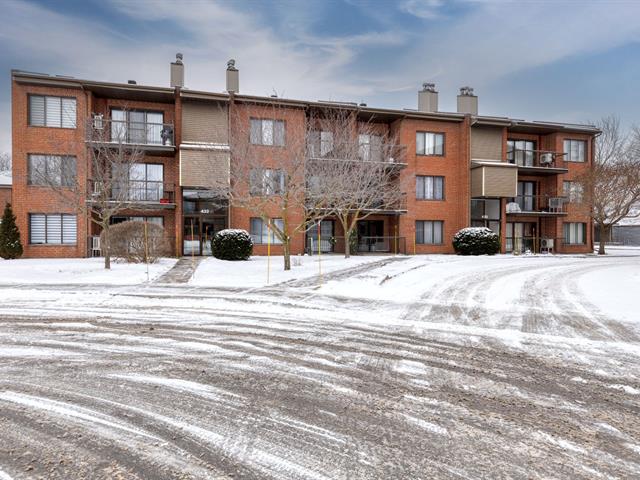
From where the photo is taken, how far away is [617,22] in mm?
17156

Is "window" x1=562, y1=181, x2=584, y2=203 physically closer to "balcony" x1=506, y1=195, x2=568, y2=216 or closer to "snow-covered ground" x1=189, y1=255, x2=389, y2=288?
"balcony" x1=506, y1=195, x2=568, y2=216

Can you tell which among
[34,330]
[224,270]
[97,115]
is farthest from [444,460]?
[97,115]

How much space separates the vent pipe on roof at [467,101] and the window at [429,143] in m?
4.63

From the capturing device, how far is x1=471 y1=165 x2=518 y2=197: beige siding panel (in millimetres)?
27859

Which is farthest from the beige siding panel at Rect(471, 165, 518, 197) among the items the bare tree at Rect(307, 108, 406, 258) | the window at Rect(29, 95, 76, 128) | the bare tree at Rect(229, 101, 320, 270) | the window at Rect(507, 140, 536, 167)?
the window at Rect(29, 95, 76, 128)

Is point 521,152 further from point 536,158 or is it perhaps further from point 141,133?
point 141,133

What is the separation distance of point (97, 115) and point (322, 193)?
43.8 ft

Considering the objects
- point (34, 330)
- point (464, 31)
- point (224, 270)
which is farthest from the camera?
point (464, 31)

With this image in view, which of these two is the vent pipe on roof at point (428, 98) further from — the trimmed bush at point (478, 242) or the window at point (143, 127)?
the window at point (143, 127)

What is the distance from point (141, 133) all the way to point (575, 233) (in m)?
30.4

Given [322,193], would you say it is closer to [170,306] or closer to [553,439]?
[170,306]

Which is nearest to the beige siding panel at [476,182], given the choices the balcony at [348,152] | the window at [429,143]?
the window at [429,143]

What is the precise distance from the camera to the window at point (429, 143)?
28531 millimetres

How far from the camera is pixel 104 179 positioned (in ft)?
59.9
